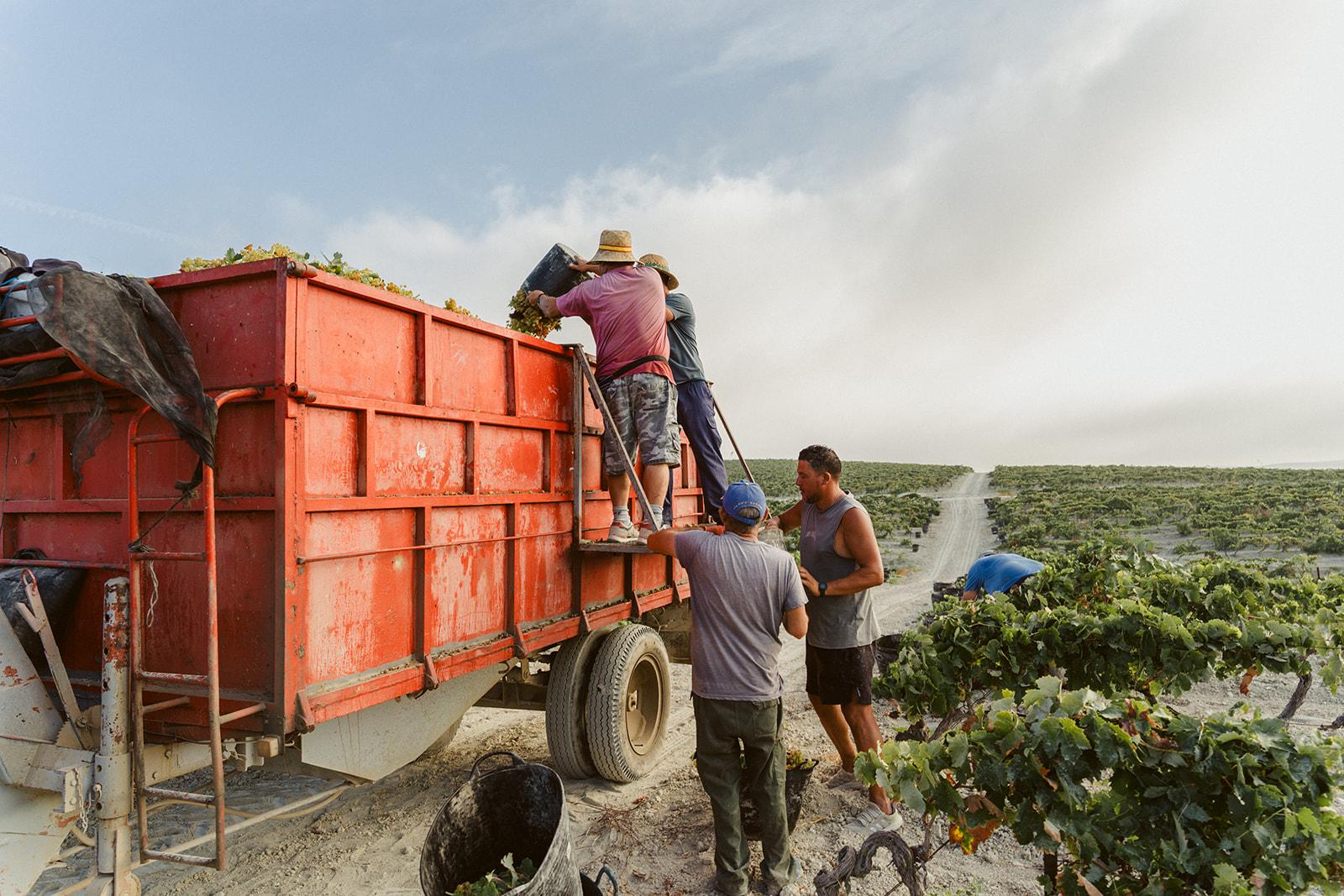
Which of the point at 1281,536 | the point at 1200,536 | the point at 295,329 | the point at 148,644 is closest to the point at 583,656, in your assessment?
the point at 148,644

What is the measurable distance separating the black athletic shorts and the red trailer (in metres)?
1.72

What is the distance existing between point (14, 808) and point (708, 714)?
2.79 meters

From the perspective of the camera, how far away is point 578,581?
473 centimetres

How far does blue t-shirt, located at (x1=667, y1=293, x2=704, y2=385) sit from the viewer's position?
227 inches

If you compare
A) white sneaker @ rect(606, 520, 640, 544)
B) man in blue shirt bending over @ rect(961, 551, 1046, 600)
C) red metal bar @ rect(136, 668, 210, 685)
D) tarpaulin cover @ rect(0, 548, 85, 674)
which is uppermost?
white sneaker @ rect(606, 520, 640, 544)

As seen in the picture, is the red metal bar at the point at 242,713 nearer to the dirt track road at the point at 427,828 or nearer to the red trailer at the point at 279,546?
the red trailer at the point at 279,546

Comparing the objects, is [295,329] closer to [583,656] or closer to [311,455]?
[311,455]

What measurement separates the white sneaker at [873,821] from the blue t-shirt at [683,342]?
10.8 ft

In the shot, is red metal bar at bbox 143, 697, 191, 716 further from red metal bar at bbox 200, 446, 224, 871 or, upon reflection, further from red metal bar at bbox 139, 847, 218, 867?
red metal bar at bbox 139, 847, 218, 867

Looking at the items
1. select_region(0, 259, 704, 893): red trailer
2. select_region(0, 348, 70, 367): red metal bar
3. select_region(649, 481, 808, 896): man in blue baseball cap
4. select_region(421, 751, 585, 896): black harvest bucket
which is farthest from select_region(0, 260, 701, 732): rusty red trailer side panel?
select_region(649, 481, 808, 896): man in blue baseball cap

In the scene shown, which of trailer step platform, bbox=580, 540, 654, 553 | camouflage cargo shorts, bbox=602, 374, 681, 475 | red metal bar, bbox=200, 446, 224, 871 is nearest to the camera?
red metal bar, bbox=200, 446, 224, 871

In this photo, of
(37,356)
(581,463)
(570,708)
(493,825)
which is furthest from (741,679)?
(37,356)

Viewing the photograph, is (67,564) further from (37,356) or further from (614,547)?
(614,547)

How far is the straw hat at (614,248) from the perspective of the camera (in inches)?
201
